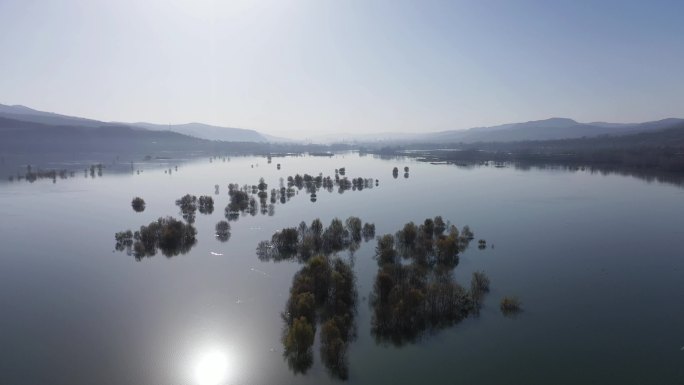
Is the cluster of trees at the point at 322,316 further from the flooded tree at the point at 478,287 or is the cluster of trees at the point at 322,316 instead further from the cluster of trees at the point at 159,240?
the cluster of trees at the point at 159,240

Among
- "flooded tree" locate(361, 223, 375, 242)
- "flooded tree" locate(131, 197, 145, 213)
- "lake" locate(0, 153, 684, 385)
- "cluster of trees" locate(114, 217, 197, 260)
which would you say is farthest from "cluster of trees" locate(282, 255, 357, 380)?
"flooded tree" locate(131, 197, 145, 213)

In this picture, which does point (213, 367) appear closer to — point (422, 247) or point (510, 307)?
point (510, 307)

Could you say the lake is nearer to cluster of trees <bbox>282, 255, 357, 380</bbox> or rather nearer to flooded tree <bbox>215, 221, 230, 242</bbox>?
cluster of trees <bbox>282, 255, 357, 380</bbox>

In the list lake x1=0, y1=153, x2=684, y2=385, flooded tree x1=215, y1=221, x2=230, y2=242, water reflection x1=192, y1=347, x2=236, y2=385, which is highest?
flooded tree x1=215, y1=221, x2=230, y2=242

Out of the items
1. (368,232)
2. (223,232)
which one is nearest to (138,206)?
(223,232)

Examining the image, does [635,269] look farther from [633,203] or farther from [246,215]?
[246,215]

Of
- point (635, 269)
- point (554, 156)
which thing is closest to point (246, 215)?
point (635, 269)
